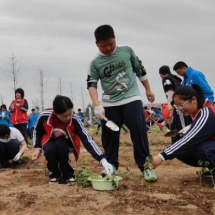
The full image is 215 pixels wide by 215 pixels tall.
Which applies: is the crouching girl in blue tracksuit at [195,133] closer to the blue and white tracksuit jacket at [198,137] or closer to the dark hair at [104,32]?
the blue and white tracksuit jacket at [198,137]

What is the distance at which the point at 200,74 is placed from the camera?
5.25m

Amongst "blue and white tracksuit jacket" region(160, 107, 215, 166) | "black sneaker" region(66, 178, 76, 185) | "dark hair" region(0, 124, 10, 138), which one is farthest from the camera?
"dark hair" region(0, 124, 10, 138)

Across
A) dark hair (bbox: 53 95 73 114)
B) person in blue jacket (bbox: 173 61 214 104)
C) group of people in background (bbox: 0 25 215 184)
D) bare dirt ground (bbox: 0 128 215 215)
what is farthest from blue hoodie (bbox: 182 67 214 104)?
dark hair (bbox: 53 95 73 114)

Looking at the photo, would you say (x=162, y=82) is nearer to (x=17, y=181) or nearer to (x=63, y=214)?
(x=17, y=181)

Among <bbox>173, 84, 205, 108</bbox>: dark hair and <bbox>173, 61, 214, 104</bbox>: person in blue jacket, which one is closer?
<bbox>173, 84, 205, 108</bbox>: dark hair

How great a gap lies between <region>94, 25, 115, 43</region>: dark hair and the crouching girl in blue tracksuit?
3.02 feet

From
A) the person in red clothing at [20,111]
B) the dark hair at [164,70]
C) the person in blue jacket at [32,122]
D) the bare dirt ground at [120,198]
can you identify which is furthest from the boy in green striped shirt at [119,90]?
the person in blue jacket at [32,122]

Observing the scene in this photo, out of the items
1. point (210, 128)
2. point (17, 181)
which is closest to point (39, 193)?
point (17, 181)

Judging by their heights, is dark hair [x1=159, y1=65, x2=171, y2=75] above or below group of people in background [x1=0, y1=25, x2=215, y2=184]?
above

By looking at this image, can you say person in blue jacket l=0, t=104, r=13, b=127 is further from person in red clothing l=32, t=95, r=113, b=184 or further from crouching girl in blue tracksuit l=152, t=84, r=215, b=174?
crouching girl in blue tracksuit l=152, t=84, r=215, b=174

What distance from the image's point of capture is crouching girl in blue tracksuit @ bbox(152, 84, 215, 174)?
137 inches

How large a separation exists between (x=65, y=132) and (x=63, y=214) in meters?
1.41

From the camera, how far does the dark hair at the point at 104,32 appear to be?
150 inches

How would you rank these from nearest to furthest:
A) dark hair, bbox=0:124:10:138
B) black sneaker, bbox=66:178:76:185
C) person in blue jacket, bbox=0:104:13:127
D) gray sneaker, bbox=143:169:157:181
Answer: gray sneaker, bbox=143:169:157:181
black sneaker, bbox=66:178:76:185
dark hair, bbox=0:124:10:138
person in blue jacket, bbox=0:104:13:127
